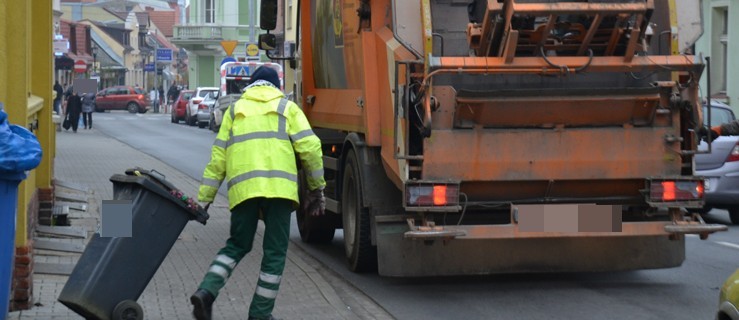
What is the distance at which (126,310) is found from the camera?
25.3 ft

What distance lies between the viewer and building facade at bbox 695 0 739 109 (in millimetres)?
30531

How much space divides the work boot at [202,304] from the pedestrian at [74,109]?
3857 centimetres

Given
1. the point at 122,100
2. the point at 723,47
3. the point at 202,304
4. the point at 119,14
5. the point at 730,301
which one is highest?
the point at 119,14

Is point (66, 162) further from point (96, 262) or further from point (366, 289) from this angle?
point (96, 262)

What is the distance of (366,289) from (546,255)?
144 cm

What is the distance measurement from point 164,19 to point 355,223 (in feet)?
461

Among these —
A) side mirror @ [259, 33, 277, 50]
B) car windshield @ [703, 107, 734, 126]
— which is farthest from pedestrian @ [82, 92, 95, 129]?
side mirror @ [259, 33, 277, 50]

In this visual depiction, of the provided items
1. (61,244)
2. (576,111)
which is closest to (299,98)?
(61,244)

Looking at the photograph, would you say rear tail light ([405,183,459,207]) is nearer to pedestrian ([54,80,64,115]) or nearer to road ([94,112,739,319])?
road ([94,112,739,319])

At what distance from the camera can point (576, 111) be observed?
9695 millimetres

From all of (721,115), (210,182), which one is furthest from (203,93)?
(210,182)

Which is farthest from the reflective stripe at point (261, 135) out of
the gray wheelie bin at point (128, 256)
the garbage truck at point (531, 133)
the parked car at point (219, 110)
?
the parked car at point (219, 110)

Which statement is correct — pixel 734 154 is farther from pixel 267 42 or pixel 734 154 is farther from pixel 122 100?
pixel 122 100

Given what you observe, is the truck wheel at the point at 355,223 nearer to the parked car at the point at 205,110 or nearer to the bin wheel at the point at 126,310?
the bin wheel at the point at 126,310
